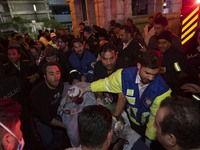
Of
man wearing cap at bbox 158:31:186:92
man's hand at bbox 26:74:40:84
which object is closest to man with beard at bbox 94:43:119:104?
man wearing cap at bbox 158:31:186:92

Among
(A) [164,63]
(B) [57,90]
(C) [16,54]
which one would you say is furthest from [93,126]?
(C) [16,54]

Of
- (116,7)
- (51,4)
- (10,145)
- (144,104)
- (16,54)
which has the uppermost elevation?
(51,4)

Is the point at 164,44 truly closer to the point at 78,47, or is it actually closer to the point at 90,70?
the point at 90,70

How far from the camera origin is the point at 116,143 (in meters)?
1.76

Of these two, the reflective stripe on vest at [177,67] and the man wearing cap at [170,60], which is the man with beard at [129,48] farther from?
the reflective stripe on vest at [177,67]

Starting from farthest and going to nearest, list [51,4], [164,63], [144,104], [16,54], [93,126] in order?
[51,4] → [16,54] → [164,63] → [144,104] → [93,126]

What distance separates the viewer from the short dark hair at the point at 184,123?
3.70 ft

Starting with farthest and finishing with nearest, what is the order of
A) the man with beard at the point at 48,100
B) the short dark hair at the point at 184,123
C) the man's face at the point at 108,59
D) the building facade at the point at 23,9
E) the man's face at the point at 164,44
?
the building facade at the point at 23,9 < the man's face at the point at 164,44 < the man's face at the point at 108,59 < the man with beard at the point at 48,100 < the short dark hair at the point at 184,123

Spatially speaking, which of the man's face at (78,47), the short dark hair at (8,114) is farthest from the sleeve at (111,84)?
the man's face at (78,47)

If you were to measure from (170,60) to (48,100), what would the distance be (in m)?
2.64

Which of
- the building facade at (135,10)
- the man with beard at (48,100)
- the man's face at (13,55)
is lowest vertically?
the man with beard at (48,100)

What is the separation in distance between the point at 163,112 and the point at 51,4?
3822cm

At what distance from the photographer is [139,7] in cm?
986

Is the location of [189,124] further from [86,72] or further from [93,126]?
[86,72]
